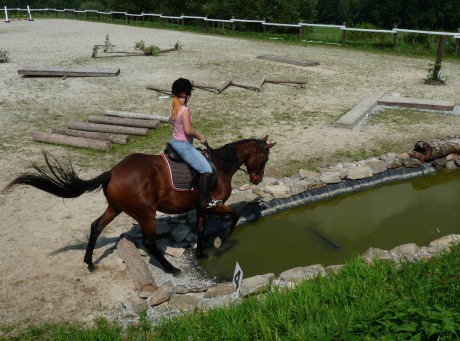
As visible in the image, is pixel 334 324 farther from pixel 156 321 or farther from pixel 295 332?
pixel 156 321

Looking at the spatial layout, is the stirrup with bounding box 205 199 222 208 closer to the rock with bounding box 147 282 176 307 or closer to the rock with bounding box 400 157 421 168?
the rock with bounding box 147 282 176 307

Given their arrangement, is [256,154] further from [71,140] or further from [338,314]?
[71,140]

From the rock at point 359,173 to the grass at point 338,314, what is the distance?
3.91 meters

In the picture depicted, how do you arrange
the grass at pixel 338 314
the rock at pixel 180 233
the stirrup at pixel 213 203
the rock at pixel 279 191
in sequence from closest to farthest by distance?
1. the grass at pixel 338 314
2. the stirrup at pixel 213 203
3. the rock at pixel 180 233
4. the rock at pixel 279 191

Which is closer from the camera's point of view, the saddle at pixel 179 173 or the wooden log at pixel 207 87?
the saddle at pixel 179 173

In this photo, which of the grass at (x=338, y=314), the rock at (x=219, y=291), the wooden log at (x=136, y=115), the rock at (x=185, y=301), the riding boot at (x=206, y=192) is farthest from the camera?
the wooden log at (x=136, y=115)

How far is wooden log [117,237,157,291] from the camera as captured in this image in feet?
20.6

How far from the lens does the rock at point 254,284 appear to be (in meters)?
5.94

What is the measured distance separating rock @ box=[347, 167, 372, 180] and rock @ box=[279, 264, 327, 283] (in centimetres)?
378

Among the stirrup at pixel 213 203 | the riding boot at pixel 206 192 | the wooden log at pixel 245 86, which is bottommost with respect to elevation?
the wooden log at pixel 245 86

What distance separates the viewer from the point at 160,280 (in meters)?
6.64

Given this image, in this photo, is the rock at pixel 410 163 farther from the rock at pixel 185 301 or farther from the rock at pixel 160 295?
the rock at pixel 160 295

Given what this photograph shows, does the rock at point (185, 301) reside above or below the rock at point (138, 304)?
above

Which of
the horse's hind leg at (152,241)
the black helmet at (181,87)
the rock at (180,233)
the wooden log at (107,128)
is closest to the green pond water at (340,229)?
the rock at (180,233)
